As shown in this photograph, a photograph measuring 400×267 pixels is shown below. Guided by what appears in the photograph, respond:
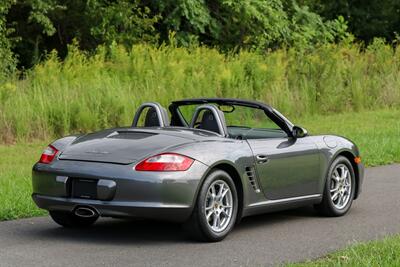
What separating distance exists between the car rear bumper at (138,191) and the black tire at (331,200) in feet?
6.61

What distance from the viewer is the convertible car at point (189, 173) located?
25.8 feet

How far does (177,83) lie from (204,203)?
41.7ft

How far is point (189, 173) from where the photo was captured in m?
7.94

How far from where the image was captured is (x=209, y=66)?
21.9 metres

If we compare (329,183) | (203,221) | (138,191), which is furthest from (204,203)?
(329,183)

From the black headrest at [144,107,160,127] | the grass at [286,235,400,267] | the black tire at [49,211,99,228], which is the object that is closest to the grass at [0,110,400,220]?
the black tire at [49,211,99,228]

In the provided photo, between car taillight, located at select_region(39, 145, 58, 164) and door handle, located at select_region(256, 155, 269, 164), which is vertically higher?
car taillight, located at select_region(39, 145, 58, 164)

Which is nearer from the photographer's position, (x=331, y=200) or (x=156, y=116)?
(x=156, y=116)

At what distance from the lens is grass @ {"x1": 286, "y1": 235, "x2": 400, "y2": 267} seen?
6.60 meters

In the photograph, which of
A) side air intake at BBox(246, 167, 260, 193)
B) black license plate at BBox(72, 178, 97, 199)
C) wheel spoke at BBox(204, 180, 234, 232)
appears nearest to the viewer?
black license plate at BBox(72, 178, 97, 199)

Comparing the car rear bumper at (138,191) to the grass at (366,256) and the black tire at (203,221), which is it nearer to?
the black tire at (203,221)

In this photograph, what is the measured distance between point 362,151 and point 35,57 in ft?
42.4

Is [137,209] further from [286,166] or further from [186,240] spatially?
[286,166]

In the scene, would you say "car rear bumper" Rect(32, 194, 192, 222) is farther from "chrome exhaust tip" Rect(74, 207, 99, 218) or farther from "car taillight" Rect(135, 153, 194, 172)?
"car taillight" Rect(135, 153, 194, 172)
